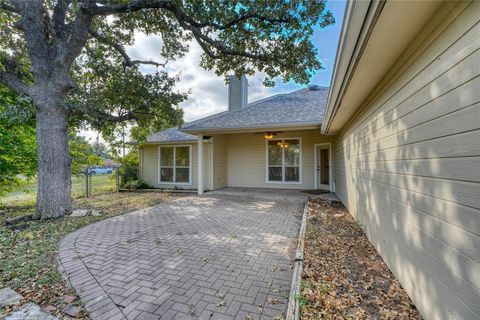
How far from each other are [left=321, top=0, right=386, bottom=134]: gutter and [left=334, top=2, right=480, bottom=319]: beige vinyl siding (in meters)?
0.50

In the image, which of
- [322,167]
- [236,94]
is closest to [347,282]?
[322,167]

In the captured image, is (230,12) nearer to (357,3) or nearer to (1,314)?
(357,3)

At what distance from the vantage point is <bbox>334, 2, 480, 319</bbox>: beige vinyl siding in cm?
145

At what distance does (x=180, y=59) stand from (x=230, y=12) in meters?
3.79

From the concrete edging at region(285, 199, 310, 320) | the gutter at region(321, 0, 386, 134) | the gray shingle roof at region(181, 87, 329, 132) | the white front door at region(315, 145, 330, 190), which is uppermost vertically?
the gray shingle roof at region(181, 87, 329, 132)

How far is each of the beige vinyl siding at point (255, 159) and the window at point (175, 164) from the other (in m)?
2.23


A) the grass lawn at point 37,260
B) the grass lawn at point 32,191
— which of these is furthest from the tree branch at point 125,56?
the grass lawn at point 37,260

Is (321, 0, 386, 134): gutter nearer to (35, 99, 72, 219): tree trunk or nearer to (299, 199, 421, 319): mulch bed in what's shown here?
(299, 199, 421, 319): mulch bed

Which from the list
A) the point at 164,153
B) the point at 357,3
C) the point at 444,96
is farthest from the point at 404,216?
the point at 164,153

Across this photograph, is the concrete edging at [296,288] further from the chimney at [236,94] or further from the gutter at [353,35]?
the chimney at [236,94]

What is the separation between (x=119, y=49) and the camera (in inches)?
321

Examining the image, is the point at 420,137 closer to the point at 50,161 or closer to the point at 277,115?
the point at 277,115

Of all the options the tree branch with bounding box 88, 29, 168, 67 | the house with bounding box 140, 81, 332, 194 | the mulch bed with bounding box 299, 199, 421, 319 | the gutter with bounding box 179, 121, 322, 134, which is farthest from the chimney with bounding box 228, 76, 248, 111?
the mulch bed with bounding box 299, 199, 421, 319

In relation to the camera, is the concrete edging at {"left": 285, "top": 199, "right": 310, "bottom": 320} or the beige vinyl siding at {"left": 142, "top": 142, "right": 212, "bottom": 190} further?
the beige vinyl siding at {"left": 142, "top": 142, "right": 212, "bottom": 190}
